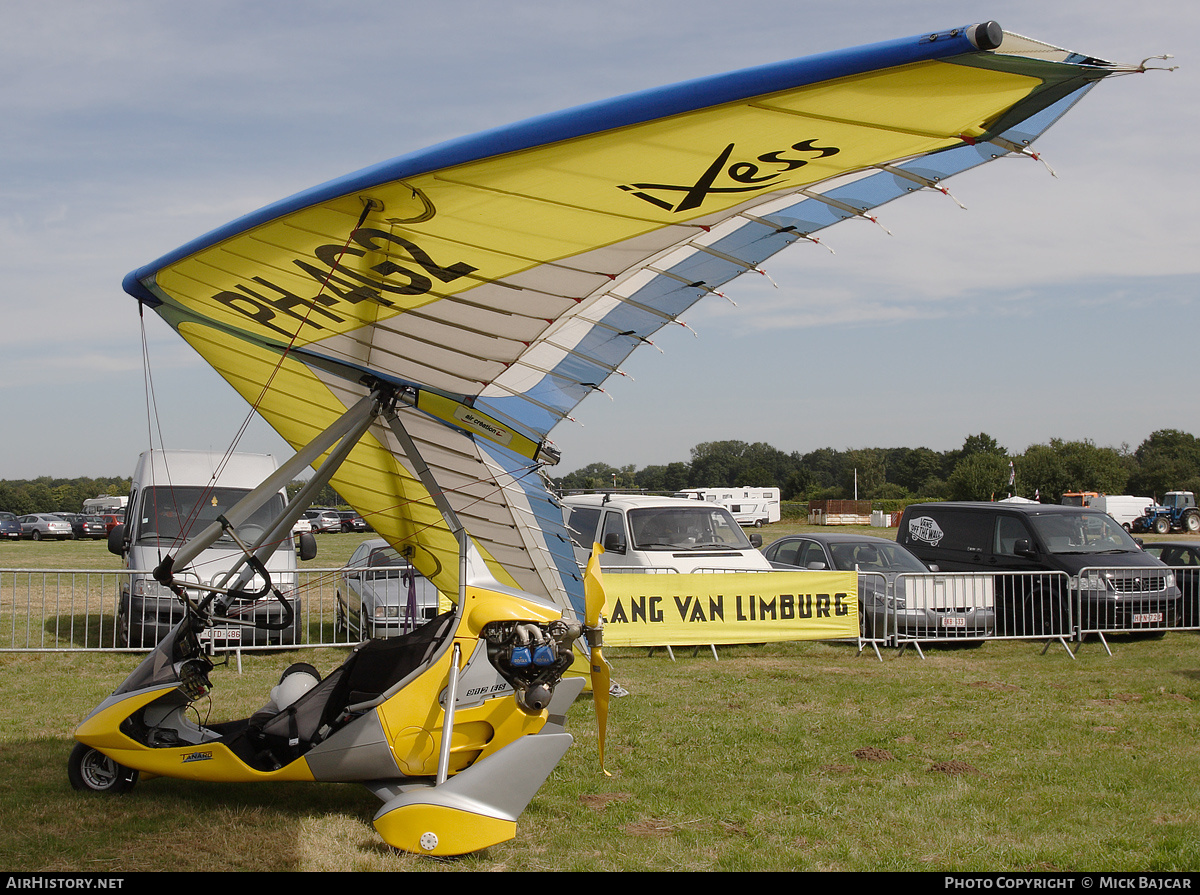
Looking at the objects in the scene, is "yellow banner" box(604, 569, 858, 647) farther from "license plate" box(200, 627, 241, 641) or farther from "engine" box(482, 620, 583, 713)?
"engine" box(482, 620, 583, 713)

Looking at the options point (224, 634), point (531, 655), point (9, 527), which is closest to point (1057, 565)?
point (531, 655)

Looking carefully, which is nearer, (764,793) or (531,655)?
(531,655)

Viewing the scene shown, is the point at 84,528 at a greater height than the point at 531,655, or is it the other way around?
the point at 531,655

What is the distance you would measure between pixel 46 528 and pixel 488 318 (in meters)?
51.6

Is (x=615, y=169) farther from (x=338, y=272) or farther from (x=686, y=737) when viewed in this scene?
(x=686, y=737)

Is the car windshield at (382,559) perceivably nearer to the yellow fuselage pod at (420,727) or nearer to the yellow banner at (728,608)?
the yellow banner at (728,608)

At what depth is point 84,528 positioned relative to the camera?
4784 centimetres

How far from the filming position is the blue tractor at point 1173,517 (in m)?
44.5

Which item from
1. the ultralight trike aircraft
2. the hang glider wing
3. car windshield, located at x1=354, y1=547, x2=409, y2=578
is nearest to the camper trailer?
car windshield, located at x1=354, y1=547, x2=409, y2=578

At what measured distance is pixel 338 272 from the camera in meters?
4.07

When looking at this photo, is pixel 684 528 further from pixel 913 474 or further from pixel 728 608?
pixel 913 474

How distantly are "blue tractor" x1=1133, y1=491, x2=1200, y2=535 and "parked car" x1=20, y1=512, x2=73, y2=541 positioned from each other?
56.2 m

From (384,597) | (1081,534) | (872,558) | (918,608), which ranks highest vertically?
(1081,534)

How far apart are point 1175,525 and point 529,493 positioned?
1942 inches
